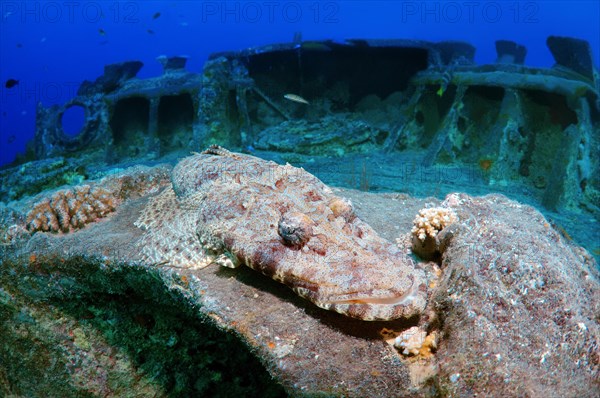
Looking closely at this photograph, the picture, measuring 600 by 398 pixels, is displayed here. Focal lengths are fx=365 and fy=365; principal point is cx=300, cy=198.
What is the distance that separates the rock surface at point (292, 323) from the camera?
2.26 m

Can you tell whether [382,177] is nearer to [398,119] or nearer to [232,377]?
[398,119]

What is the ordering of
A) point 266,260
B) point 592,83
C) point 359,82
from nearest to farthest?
point 266,260 → point 592,83 → point 359,82

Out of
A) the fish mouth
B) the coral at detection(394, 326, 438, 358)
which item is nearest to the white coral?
the fish mouth

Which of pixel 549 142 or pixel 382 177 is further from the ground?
pixel 549 142

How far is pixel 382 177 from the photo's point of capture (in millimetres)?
8750

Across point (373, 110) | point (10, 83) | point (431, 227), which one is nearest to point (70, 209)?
point (431, 227)

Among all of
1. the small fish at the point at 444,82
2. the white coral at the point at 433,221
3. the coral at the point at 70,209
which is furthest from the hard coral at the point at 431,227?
the small fish at the point at 444,82

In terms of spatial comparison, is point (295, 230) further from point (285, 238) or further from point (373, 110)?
point (373, 110)

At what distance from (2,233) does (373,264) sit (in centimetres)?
419

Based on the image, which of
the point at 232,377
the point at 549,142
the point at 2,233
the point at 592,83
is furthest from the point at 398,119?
the point at 2,233

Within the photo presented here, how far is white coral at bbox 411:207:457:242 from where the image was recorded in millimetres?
3123

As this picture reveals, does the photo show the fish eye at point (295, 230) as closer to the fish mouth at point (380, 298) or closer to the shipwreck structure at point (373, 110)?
the fish mouth at point (380, 298)

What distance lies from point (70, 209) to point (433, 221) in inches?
172

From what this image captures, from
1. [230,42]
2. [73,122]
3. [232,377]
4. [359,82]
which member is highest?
[230,42]
